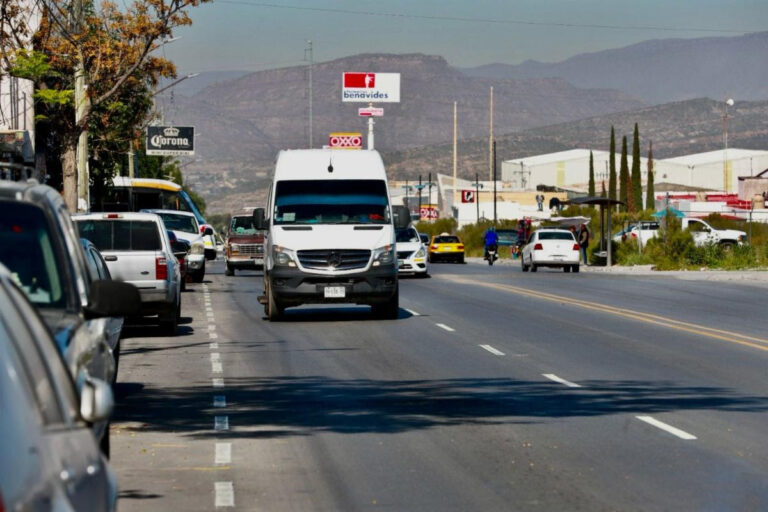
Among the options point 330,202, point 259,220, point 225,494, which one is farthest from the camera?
point 259,220

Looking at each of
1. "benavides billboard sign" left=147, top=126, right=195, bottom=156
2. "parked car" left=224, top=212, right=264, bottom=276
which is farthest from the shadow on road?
"benavides billboard sign" left=147, top=126, right=195, bottom=156

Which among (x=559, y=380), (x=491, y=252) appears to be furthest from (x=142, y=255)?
(x=491, y=252)

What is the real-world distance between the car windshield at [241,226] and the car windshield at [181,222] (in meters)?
5.61

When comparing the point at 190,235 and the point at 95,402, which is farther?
the point at 190,235

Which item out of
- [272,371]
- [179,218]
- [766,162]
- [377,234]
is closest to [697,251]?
[179,218]

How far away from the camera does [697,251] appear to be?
5259 cm

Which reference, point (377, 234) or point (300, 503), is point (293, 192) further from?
point (300, 503)

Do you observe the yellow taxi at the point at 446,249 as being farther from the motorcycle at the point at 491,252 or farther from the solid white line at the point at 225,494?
the solid white line at the point at 225,494

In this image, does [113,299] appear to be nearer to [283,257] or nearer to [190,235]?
[283,257]

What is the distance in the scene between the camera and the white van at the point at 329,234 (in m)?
24.9

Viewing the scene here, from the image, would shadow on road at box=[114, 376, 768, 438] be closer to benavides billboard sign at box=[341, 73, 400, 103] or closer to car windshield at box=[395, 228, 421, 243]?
car windshield at box=[395, 228, 421, 243]

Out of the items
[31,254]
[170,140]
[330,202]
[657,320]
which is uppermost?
[170,140]

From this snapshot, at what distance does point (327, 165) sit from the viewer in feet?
85.5

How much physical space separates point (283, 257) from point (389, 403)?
37.6 feet
